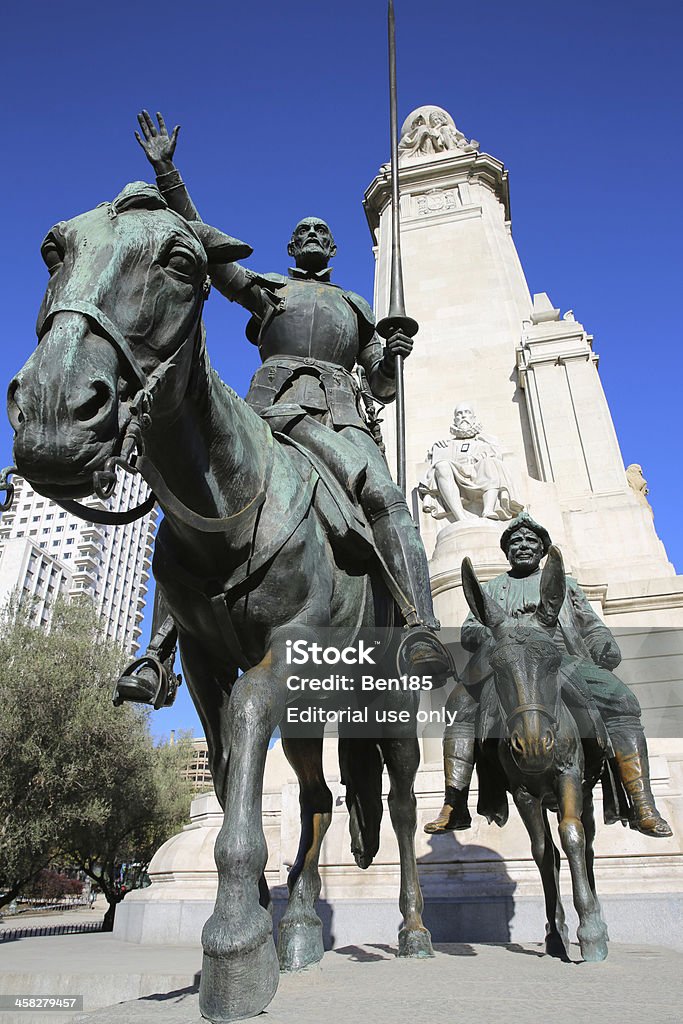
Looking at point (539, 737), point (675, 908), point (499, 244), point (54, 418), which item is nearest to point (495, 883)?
point (675, 908)

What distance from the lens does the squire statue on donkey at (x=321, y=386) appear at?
348cm

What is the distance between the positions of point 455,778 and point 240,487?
230 centimetres

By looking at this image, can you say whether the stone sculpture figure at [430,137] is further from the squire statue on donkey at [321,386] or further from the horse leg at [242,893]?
the horse leg at [242,893]

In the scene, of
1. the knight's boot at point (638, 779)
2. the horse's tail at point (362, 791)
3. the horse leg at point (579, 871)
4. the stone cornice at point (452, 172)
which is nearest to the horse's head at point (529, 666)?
the horse leg at point (579, 871)

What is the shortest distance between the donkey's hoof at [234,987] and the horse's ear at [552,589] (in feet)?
8.65

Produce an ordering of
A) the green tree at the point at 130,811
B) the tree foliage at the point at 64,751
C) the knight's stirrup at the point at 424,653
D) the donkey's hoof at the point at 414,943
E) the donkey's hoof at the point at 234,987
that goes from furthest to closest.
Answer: the green tree at the point at 130,811, the tree foliage at the point at 64,751, the donkey's hoof at the point at 414,943, the knight's stirrup at the point at 424,653, the donkey's hoof at the point at 234,987

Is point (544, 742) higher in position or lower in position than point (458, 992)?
higher

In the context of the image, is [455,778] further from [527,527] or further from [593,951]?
[527,527]

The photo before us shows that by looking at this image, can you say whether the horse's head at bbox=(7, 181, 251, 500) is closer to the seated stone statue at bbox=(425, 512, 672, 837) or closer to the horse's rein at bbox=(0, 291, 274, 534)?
the horse's rein at bbox=(0, 291, 274, 534)

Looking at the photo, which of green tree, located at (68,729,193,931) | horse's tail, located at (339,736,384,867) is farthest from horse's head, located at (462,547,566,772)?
green tree, located at (68,729,193,931)

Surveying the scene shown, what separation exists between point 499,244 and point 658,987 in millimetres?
19756

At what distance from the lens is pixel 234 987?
88.9 inches

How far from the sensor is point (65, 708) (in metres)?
21.5

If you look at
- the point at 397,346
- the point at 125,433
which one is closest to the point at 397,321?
the point at 397,346
